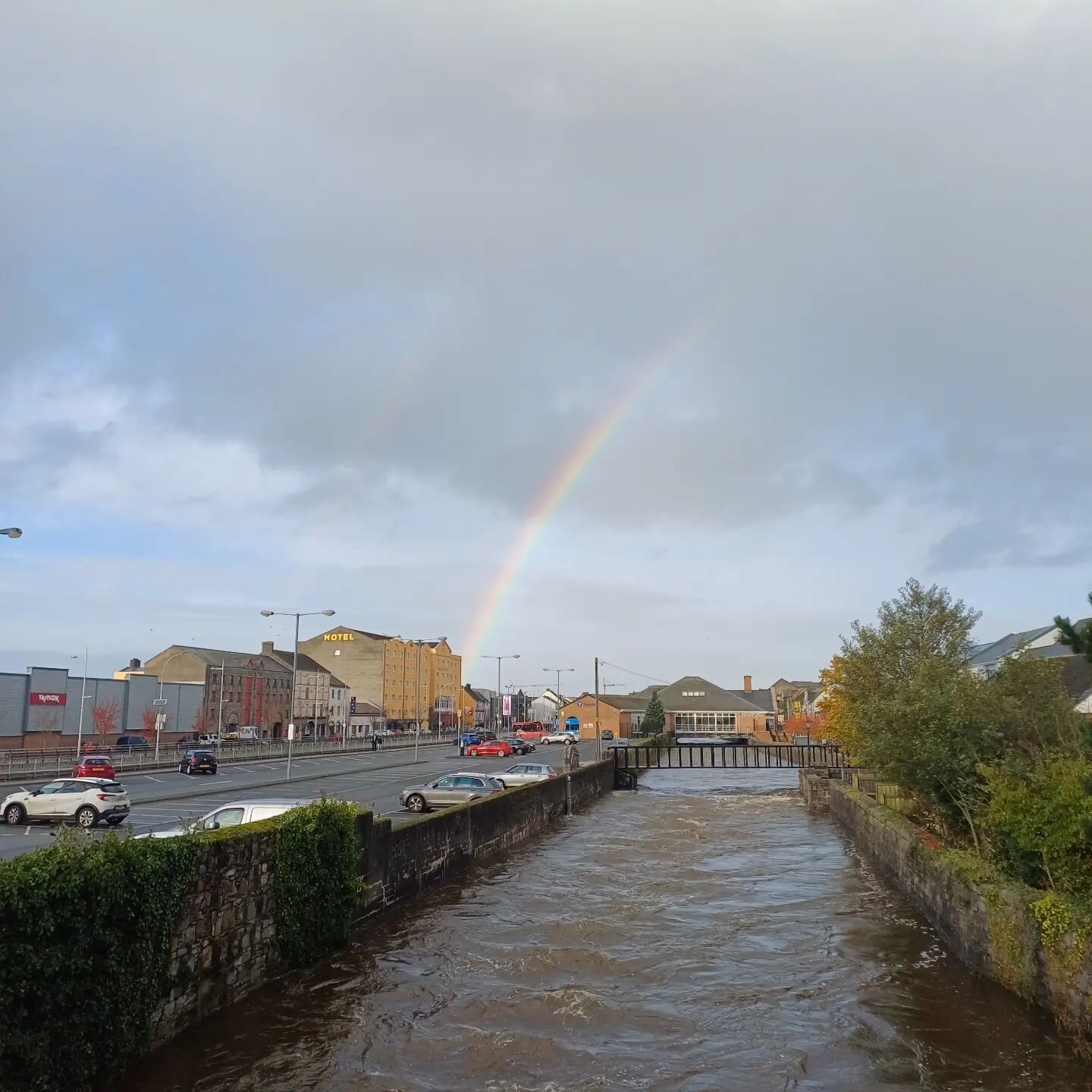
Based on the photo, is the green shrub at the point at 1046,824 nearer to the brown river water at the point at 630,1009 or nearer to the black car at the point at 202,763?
the brown river water at the point at 630,1009

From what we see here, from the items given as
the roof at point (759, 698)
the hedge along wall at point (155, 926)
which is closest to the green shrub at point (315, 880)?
the hedge along wall at point (155, 926)

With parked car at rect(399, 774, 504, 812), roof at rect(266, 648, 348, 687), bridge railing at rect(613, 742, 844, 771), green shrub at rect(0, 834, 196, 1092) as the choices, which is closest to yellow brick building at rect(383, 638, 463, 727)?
roof at rect(266, 648, 348, 687)

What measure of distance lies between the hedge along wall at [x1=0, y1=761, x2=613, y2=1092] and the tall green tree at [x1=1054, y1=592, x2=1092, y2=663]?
9.86 meters

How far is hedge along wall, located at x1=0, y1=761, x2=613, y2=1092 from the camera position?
775cm

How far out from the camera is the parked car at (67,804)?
27.2 meters

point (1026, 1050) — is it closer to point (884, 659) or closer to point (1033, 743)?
point (1033, 743)

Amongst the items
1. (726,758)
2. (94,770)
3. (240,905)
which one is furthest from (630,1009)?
(726,758)

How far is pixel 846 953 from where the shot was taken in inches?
620

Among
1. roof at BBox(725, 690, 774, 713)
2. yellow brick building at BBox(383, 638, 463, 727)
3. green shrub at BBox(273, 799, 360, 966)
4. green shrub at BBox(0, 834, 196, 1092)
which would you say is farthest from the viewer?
roof at BBox(725, 690, 774, 713)

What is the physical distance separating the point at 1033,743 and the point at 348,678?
132 metres

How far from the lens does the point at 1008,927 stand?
12.6m

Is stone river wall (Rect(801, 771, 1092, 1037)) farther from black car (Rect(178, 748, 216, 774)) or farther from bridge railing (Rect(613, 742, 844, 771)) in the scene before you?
black car (Rect(178, 748, 216, 774))

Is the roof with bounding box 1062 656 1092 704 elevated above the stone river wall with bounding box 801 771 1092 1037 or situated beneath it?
elevated above

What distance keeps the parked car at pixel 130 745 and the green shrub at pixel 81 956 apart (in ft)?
207
